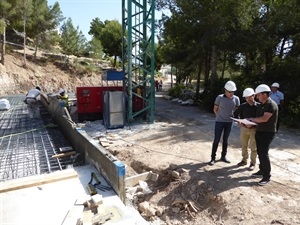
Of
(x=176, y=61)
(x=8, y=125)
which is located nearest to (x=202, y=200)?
(x=8, y=125)

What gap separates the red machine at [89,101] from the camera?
9695 mm

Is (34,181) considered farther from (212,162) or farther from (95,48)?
(95,48)

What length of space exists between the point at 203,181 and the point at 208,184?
128 mm

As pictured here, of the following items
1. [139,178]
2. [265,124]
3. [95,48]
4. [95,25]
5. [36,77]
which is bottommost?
[139,178]

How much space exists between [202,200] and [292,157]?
309 cm

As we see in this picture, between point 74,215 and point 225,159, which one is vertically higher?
point 225,159

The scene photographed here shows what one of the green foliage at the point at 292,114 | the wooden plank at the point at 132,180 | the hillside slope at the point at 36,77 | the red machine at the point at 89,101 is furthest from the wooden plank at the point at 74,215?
the hillside slope at the point at 36,77

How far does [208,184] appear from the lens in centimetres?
436

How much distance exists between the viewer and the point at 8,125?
9.49 meters

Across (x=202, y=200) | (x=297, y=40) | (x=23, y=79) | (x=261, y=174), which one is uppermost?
(x=297, y=40)

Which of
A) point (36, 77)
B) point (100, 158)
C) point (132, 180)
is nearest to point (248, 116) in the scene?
point (132, 180)

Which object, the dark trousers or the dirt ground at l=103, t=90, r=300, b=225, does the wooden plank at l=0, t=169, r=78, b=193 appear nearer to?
the dirt ground at l=103, t=90, r=300, b=225

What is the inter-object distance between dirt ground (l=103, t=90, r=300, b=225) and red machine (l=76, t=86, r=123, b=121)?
10.5ft

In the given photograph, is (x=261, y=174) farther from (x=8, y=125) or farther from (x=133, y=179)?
(x=8, y=125)
